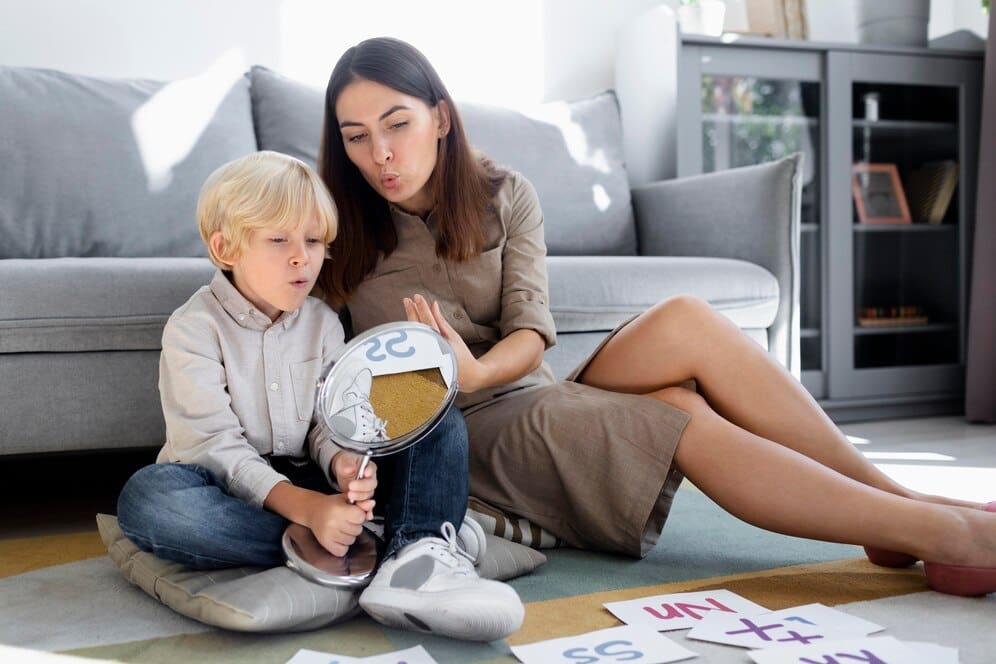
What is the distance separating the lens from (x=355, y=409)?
0.97m

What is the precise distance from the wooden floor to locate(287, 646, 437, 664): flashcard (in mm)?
854

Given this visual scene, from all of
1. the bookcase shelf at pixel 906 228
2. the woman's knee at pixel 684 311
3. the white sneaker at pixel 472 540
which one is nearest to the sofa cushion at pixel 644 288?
the woman's knee at pixel 684 311

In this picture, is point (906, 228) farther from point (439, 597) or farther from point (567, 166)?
point (439, 597)

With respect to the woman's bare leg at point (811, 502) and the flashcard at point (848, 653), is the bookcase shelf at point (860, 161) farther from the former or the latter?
the flashcard at point (848, 653)

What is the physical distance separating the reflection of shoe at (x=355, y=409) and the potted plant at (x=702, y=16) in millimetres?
2303

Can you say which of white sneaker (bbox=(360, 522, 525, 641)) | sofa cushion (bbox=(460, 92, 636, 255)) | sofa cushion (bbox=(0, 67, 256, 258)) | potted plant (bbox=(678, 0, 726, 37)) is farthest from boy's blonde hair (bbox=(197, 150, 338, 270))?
potted plant (bbox=(678, 0, 726, 37))

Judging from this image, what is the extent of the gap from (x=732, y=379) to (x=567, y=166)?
4.37 ft

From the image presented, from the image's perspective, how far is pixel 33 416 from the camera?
158cm

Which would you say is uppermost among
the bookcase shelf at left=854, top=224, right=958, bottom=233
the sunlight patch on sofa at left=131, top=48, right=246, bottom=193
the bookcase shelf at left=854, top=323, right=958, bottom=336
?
the sunlight patch on sofa at left=131, top=48, right=246, bottom=193

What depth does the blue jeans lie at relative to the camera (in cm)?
117

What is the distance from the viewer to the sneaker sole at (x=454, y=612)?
1016 mm

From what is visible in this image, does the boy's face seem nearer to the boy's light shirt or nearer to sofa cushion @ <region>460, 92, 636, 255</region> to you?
the boy's light shirt

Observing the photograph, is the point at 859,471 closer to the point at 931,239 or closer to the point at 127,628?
the point at 127,628

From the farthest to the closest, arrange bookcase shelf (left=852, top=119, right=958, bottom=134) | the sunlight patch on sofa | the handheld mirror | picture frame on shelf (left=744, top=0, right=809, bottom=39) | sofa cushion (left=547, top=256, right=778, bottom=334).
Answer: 1. picture frame on shelf (left=744, top=0, right=809, bottom=39)
2. bookcase shelf (left=852, top=119, right=958, bottom=134)
3. the sunlight patch on sofa
4. sofa cushion (left=547, top=256, right=778, bottom=334)
5. the handheld mirror
